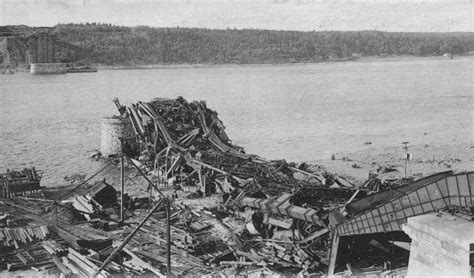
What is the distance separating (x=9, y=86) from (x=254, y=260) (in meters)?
91.9

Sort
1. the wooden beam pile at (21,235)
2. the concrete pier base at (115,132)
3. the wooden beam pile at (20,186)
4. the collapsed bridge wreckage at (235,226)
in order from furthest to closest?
1. the concrete pier base at (115,132)
2. the wooden beam pile at (20,186)
3. the wooden beam pile at (21,235)
4. the collapsed bridge wreckage at (235,226)

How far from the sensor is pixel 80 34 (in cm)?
15975

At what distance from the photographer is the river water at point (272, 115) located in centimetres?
3769

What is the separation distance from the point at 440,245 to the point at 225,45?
160m

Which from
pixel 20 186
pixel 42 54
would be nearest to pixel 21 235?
pixel 20 186

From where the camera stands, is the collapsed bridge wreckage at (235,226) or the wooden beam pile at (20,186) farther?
the wooden beam pile at (20,186)

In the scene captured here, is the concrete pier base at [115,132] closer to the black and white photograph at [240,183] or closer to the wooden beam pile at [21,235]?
the black and white photograph at [240,183]

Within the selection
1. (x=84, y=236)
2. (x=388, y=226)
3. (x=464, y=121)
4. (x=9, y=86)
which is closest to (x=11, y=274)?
(x=84, y=236)

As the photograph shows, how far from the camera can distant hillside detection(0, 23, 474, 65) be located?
510ft

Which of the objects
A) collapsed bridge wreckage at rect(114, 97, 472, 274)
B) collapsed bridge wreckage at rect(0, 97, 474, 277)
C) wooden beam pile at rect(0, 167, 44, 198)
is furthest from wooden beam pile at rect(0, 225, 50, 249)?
collapsed bridge wreckage at rect(114, 97, 472, 274)

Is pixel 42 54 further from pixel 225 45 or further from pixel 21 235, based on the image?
pixel 21 235

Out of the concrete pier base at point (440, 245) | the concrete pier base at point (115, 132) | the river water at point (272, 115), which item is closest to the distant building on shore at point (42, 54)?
the river water at point (272, 115)

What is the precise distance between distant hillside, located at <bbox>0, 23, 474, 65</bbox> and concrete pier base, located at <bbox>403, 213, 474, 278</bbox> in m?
149

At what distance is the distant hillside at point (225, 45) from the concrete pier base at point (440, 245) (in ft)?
490
